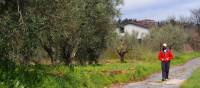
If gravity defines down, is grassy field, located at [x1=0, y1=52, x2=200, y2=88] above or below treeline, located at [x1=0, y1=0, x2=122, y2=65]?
below

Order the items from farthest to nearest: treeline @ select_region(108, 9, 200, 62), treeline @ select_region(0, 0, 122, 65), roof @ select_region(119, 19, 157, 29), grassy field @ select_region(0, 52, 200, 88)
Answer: roof @ select_region(119, 19, 157, 29) → treeline @ select_region(108, 9, 200, 62) → grassy field @ select_region(0, 52, 200, 88) → treeline @ select_region(0, 0, 122, 65)

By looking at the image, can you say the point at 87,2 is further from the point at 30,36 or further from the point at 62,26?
the point at 30,36

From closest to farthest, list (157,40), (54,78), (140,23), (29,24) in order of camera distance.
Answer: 1. (29,24)
2. (54,78)
3. (157,40)
4. (140,23)

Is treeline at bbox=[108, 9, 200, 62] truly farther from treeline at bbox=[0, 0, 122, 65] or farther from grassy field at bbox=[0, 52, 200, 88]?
treeline at bbox=[0, 0, 122, 65]

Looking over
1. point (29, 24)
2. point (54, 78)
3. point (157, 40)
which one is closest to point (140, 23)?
point (157, 40)

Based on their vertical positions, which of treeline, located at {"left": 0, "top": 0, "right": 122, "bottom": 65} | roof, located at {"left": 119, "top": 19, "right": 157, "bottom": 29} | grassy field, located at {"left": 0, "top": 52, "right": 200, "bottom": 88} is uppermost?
treeline, located at {"left": 0, "top": 0, "right": 122, "bottom": 65}

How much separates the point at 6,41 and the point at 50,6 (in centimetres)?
245

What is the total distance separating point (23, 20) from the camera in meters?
17.4

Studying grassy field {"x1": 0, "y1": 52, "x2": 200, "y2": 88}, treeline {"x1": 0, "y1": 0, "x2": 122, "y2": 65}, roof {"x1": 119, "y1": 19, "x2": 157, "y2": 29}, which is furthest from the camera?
roof {"x1": 119, "y1": 19, "x2": 157, "y2": 29}

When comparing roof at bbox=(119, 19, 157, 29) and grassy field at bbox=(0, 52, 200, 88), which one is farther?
roof at bbox=(119, 19, 157, 29)

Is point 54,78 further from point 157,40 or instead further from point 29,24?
point 157,40

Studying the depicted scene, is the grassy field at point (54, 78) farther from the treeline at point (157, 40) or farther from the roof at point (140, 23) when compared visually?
the roof at point (140, 23)

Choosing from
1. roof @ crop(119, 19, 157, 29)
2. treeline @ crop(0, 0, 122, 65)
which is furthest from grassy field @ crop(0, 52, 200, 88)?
roof @ crop(119, 19, 157, 29)

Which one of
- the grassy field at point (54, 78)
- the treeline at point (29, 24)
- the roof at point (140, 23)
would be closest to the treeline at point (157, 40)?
the roof at point (140, 23)
